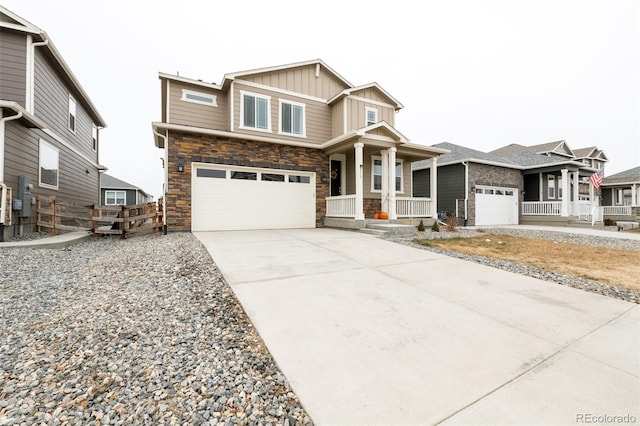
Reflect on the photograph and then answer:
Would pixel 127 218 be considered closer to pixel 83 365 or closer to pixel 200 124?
pixel 200 124

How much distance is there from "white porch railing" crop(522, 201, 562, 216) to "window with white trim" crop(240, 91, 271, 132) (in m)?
15.9

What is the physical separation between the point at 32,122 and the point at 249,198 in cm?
629

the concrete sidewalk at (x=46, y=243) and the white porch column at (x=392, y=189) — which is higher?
the white porch column at (x=392, y=189)

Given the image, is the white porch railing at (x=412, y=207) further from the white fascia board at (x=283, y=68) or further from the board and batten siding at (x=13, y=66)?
the board and batten siding at (x=13, y=66)

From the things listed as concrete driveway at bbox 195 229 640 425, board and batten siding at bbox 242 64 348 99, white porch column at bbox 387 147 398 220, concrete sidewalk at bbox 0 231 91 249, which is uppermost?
board and batten siding at bbox 242 64 348 99

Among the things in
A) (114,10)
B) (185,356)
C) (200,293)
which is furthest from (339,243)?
(114,10)

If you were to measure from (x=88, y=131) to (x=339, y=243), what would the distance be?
14125 mm

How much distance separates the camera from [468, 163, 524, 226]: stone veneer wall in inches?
552

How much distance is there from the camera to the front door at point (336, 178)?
11.3 metres

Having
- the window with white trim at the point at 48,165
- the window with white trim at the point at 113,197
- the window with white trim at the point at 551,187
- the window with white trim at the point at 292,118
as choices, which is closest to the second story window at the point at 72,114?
the window with white trim at the point at 48,165

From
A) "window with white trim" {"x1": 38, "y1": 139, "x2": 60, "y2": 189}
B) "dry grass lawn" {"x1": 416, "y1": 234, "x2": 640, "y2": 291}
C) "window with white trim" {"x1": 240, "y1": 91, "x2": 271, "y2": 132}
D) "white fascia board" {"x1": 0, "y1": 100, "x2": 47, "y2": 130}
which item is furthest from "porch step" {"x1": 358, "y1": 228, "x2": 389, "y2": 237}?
"window with white trim" {"x1": 38, "y1": 139, "x2": 60, "y2": 189}

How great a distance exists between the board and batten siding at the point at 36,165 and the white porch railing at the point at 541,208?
74.1ft

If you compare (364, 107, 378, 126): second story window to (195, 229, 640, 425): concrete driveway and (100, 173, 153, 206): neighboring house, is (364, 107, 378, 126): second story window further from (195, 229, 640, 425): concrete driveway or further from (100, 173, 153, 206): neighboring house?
(100, 173, 153, 206): neighboring house

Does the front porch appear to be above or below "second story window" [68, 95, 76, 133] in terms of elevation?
below
